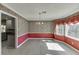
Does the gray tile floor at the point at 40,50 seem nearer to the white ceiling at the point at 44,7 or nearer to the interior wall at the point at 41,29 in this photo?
the white ceiling at the point at 44,7

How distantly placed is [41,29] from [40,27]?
25cm

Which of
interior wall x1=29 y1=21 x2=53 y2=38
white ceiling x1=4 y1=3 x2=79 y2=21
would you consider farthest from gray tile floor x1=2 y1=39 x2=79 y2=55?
interior wall x1=29 y1=21 x2=53 y2=38

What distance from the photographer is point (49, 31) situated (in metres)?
15.0

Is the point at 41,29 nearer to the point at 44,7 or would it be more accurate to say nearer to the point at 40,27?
the point at 40,27

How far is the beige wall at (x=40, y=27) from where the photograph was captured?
14922 mm

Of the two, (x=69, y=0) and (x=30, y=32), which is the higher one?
(x=69, y=0)

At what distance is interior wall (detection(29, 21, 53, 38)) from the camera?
587 inches

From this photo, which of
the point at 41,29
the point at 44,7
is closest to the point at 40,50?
the point at 44,7

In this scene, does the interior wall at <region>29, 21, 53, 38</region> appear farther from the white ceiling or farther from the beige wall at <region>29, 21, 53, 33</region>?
the white ceiling

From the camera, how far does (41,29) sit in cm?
1499

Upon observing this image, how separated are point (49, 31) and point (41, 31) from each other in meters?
0.89
